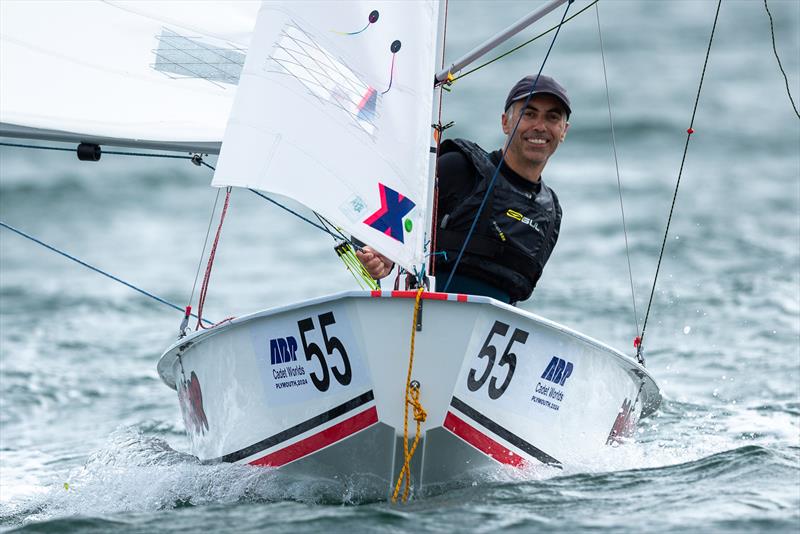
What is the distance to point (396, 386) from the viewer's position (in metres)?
3.92

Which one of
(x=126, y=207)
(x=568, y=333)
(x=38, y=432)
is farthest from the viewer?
(x=126, y=207)

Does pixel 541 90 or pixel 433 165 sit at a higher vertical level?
pixel 541 90

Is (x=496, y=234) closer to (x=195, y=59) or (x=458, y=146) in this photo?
(x=458, y=146)

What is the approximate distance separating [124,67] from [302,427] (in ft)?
6.86

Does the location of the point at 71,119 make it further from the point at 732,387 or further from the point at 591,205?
the point at 591,205

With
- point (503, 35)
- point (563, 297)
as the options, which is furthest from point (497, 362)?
point (563, 297)

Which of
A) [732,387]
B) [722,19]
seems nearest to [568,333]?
[732,387]

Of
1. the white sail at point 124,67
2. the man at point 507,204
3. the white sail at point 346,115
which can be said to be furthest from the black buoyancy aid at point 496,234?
the white sail at point 124,67

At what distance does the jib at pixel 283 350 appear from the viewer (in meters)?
4.05

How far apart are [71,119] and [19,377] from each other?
12.1 ft

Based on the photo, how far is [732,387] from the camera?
7348 mm

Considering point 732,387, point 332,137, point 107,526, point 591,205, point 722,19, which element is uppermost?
point 722,19

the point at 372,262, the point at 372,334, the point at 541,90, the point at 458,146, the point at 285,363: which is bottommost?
the point at 285,363

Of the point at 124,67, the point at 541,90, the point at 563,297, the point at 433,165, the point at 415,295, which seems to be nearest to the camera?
the point at 415,295
